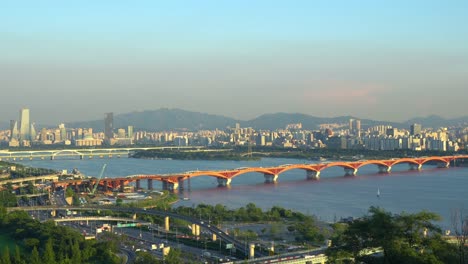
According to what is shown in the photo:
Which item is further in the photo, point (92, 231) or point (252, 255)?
point (92, 231)

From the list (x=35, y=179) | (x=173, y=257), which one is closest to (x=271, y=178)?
(x=35, y=179)

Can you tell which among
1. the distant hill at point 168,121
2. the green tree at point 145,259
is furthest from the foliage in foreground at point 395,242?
the distant hill at point 168,121

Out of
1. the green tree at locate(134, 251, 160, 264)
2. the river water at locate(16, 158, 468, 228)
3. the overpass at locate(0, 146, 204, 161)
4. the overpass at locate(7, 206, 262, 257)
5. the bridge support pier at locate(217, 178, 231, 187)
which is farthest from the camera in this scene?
the overpass at locate(0, 146, 204, 161)

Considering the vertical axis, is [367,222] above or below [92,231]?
above

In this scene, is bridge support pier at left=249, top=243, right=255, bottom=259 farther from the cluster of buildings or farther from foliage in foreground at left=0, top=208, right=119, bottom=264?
the cluster of buildings

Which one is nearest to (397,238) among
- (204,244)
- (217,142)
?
(204,244)

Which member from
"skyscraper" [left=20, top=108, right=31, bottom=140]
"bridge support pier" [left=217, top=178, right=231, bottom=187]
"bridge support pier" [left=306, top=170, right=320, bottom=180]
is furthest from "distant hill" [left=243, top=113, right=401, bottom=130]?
"bridge support pier" [left=217, top=178, right=231, bottom=187]

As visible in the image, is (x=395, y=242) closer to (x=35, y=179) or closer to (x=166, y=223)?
(x=166, y=223)

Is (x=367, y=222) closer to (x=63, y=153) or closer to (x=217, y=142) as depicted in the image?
(x=63, y=153)

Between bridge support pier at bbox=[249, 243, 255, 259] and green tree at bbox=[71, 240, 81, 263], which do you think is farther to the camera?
bridge support pier at bbox=[249, 243, 255, 259]

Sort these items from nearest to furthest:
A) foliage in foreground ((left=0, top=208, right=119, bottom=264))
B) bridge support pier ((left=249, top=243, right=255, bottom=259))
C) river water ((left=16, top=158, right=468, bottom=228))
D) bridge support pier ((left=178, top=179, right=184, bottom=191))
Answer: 1. foliage in foreground ((left=0, top=208, right=119, bottom=264))
2. bridge support pier ((left=249, top=243, right=255, bottom=259))
3. river water ((left=16, top=158, right=468, bottom=228))
4. bridge support pier ((left=178, top=179, right=184, bottom=191))
